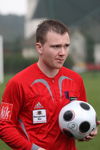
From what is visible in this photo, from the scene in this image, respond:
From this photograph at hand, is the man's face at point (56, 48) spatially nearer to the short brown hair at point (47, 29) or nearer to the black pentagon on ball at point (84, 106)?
the short brown hair at point (47, 29)

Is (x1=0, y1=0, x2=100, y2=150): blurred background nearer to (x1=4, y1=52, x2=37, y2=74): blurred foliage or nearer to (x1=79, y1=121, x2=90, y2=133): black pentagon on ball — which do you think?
(x1=4, y1=52, x2=37, y2=74): blurred foliage

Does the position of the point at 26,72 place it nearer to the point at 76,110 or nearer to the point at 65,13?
the point at 76,110

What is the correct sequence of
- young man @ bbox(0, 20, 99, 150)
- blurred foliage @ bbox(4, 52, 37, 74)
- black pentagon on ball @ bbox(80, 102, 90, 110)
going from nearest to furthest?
1. young man @ bbox(0, 20, 99, 150)
2. black pentagon on ball @ bbox(80, 102, 90, 110)
3. blurred foliage @ bbox(4, 52, 37, 74)

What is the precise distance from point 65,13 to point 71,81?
45879 millimetres

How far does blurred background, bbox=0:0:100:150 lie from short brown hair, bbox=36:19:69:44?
64.3ft

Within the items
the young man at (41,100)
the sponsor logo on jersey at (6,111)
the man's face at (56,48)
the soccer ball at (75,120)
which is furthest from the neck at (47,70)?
the sponsor logo on jersey at (6,111)

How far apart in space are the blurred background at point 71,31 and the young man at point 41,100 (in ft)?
64.2

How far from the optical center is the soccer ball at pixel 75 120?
312cm

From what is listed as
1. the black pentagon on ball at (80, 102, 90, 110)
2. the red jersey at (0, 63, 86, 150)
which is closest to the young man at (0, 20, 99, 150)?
the red jersey at (0, 63, 86, 150)

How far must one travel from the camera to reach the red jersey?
10.2ft

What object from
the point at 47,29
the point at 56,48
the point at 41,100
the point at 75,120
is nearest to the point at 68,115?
the point at 75,120

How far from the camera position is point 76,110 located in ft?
10.3

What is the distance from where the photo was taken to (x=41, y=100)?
3.15 meters

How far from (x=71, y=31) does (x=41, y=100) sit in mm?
40190
